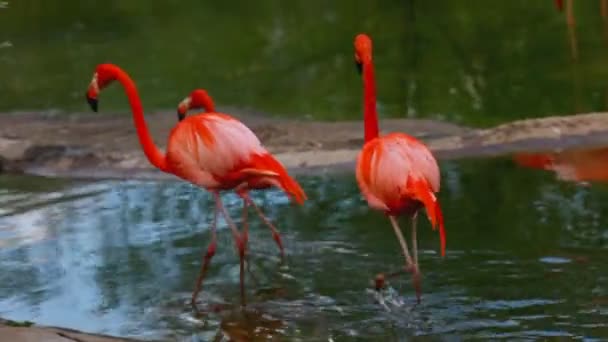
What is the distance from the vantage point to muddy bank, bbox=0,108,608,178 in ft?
23.6

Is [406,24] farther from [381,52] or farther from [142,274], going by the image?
[142,274]

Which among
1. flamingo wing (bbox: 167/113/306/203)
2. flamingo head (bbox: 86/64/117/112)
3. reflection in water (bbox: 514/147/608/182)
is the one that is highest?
flamingo head (bbox: 86/64/117/112)

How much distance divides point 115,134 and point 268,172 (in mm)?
3697

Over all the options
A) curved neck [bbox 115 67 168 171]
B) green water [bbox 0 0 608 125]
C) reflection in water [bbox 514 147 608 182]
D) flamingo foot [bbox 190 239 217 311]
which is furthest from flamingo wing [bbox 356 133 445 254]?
green water [bbox 0 0 608 125]

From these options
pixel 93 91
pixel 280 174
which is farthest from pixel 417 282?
pixel 93 91

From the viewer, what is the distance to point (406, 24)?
42.3 ft

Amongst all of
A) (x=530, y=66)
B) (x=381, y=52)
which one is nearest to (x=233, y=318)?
(x=530, y=66)

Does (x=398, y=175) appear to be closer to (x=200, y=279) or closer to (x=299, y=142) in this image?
(x=200, y=279)

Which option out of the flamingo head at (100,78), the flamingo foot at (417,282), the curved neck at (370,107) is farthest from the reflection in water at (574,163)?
the flamingo head at (100,78)

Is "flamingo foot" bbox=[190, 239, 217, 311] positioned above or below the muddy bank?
below

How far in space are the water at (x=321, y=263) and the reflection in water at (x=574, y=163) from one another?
0.38ft

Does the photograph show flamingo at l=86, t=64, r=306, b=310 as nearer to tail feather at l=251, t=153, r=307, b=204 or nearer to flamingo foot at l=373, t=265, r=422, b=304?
tail feather at l=251, t=153, r=307, b=204

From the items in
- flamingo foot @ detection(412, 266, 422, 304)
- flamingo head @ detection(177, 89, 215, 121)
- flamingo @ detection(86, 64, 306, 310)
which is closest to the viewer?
flamingo foot @ detection(412, 266, 422, 304)

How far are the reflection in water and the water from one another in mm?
117
